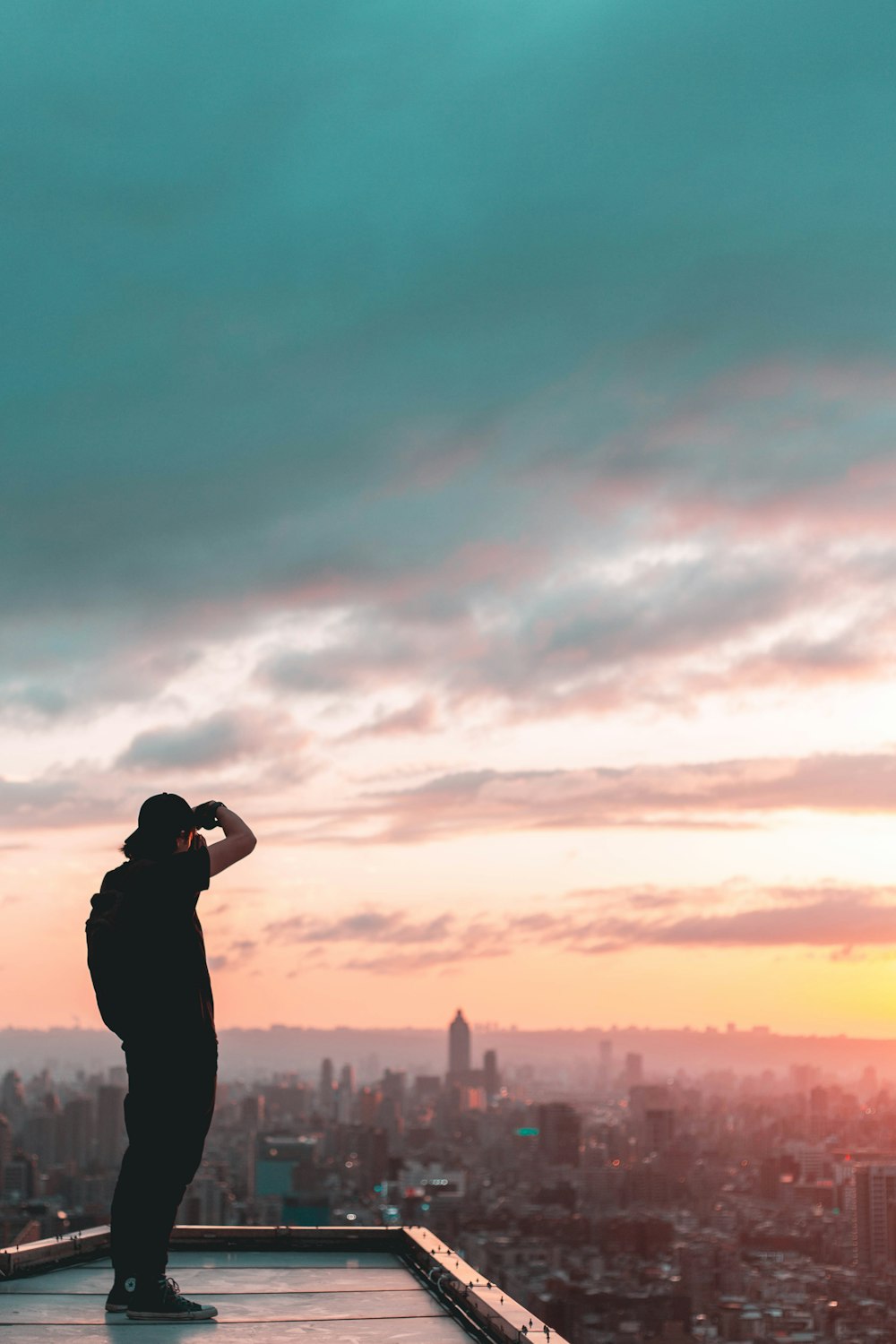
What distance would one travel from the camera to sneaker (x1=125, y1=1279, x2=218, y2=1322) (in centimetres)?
406

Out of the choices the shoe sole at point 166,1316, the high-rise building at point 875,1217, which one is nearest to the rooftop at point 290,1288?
the shoe sole at point 166,1316

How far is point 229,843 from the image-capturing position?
4316 mm

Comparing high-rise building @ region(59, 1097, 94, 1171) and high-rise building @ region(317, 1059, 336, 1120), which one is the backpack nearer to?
high-rise building @ region(59, 1097, 94, 1171)

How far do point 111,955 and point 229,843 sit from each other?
463 mm

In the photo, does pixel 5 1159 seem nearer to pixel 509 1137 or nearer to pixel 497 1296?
pixel 509 1137

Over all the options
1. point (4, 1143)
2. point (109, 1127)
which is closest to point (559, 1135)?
point (109, 1127)

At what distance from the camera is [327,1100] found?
98.2 meters

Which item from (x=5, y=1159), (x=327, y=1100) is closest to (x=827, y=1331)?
(x=5, y=1159)

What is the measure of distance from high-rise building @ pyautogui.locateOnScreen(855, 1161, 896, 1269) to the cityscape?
0.20ft

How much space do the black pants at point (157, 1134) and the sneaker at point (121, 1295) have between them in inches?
0.9

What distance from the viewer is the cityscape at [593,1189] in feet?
105

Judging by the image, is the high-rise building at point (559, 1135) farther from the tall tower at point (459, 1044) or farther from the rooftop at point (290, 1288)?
the tall tower at point (459, 1044)

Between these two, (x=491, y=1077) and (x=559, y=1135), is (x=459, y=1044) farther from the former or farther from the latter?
(x=559, y=1135)

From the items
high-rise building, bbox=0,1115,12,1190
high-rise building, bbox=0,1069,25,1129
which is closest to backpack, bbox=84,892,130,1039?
high-rise building, bbox=0,1115,12,1190
